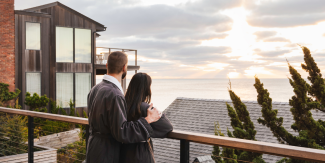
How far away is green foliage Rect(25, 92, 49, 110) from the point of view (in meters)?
13.2

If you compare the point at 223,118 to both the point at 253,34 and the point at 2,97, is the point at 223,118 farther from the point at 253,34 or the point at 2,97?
the point at 253,34

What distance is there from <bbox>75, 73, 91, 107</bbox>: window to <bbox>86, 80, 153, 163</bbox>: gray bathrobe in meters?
15.3

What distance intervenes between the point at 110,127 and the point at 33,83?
14.7 m

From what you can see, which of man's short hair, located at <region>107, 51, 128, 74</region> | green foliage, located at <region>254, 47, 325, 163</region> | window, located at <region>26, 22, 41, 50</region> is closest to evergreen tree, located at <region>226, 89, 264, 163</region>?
green foliage, located at <region>254, 47, 325, 163</region>

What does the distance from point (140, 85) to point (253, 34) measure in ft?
120

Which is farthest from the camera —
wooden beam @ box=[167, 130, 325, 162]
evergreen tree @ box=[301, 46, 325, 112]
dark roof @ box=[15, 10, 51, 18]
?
dark roof @ box=[15, 10, 51, 18]

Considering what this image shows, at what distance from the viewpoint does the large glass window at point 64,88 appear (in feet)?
51.1

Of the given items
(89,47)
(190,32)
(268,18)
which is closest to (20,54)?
(89,47)

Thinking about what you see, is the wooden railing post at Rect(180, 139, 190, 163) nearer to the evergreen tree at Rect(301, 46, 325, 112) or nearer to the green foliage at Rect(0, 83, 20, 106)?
the evergreen tree at Rect(301, 46, 325, 112)

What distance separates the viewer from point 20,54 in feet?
47.1

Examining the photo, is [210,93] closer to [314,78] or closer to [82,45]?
[82,45]

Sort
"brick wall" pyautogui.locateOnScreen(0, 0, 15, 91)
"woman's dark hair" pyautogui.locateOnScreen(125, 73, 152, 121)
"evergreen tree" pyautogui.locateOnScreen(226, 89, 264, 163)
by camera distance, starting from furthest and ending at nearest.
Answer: "brick wall" pyautogui.locateOnScreen(0, 0, 15, 91)
"evergreen tree" pyautogui.locateOnScreen(226, 89, 264, 163)
"woman's dark hair" pyautogui.locateOnScreen(125, 73, 152, 121)

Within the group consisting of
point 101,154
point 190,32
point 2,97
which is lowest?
point 2,97

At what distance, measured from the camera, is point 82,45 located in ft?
54.2
